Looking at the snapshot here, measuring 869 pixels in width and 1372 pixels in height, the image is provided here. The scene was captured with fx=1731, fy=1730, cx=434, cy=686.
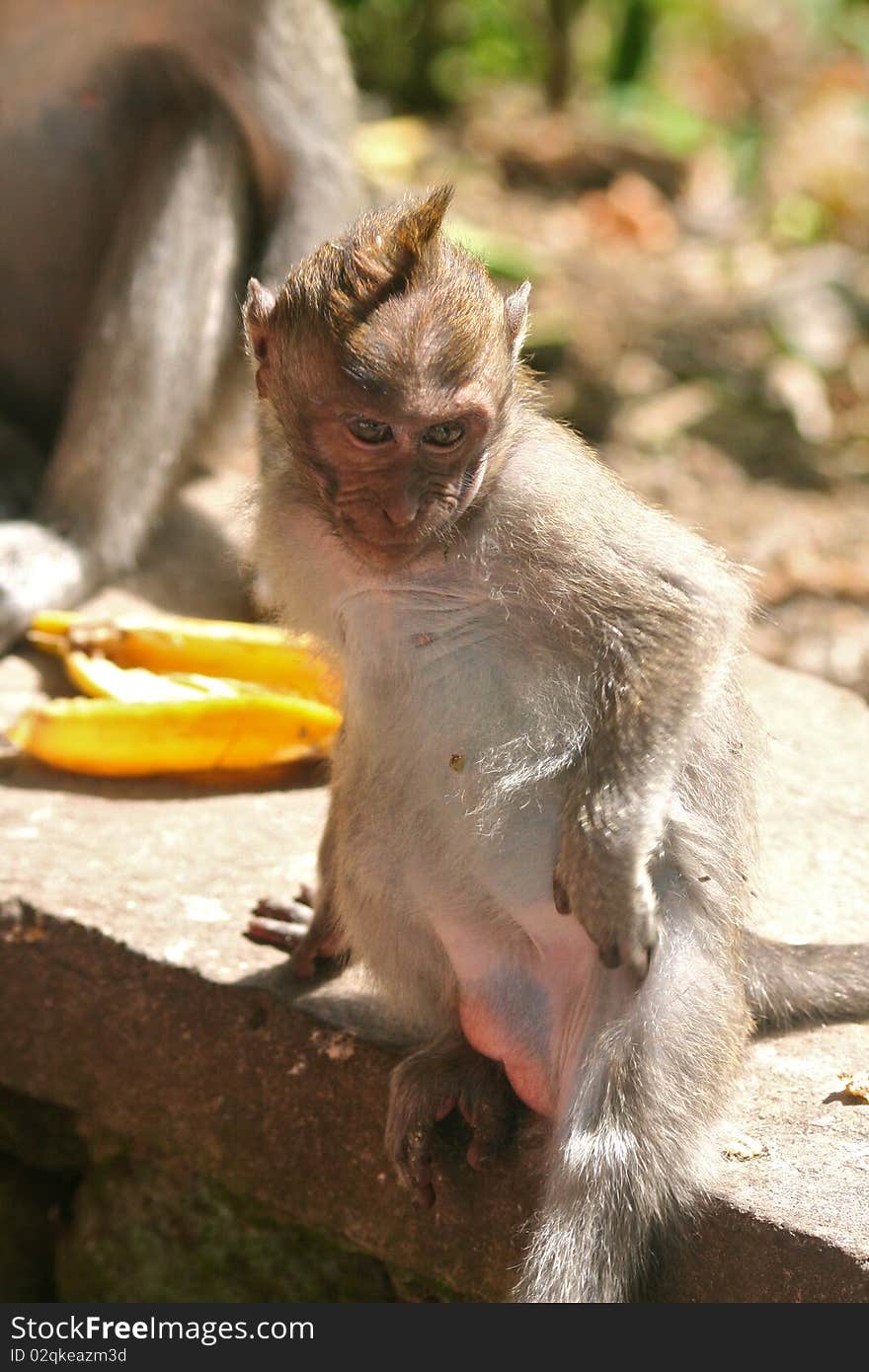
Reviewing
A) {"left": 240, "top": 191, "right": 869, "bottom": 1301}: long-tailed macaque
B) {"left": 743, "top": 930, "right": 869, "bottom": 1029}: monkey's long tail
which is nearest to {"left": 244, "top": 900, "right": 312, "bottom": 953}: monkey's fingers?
{"left": 240, "top": 191, "right": 869, "bottom": 1301}: long-tailed macaque

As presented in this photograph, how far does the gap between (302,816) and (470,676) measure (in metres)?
1.38

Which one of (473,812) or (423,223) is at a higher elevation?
(423,223)

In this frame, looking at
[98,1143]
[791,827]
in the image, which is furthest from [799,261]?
[98,1143]

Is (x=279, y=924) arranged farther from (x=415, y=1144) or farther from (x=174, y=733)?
(x=174, y=733)

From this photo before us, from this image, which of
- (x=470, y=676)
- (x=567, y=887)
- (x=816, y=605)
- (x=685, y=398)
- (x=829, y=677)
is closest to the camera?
(x=567, y=887)

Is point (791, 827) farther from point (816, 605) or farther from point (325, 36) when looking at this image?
point (325, 36)

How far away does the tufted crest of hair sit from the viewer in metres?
2.49

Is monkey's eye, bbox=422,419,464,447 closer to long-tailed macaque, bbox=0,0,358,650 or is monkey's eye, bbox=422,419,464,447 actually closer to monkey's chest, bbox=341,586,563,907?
monkey's chest, bbox=341,586,563,907

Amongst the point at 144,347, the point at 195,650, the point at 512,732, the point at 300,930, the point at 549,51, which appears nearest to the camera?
the point at 512,732

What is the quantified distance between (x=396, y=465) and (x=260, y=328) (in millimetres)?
348

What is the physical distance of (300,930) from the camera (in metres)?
3.38

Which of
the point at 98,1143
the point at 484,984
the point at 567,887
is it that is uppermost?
the point at 567,887

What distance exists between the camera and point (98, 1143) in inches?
145

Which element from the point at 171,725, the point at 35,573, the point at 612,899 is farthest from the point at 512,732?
the point at 35,573
